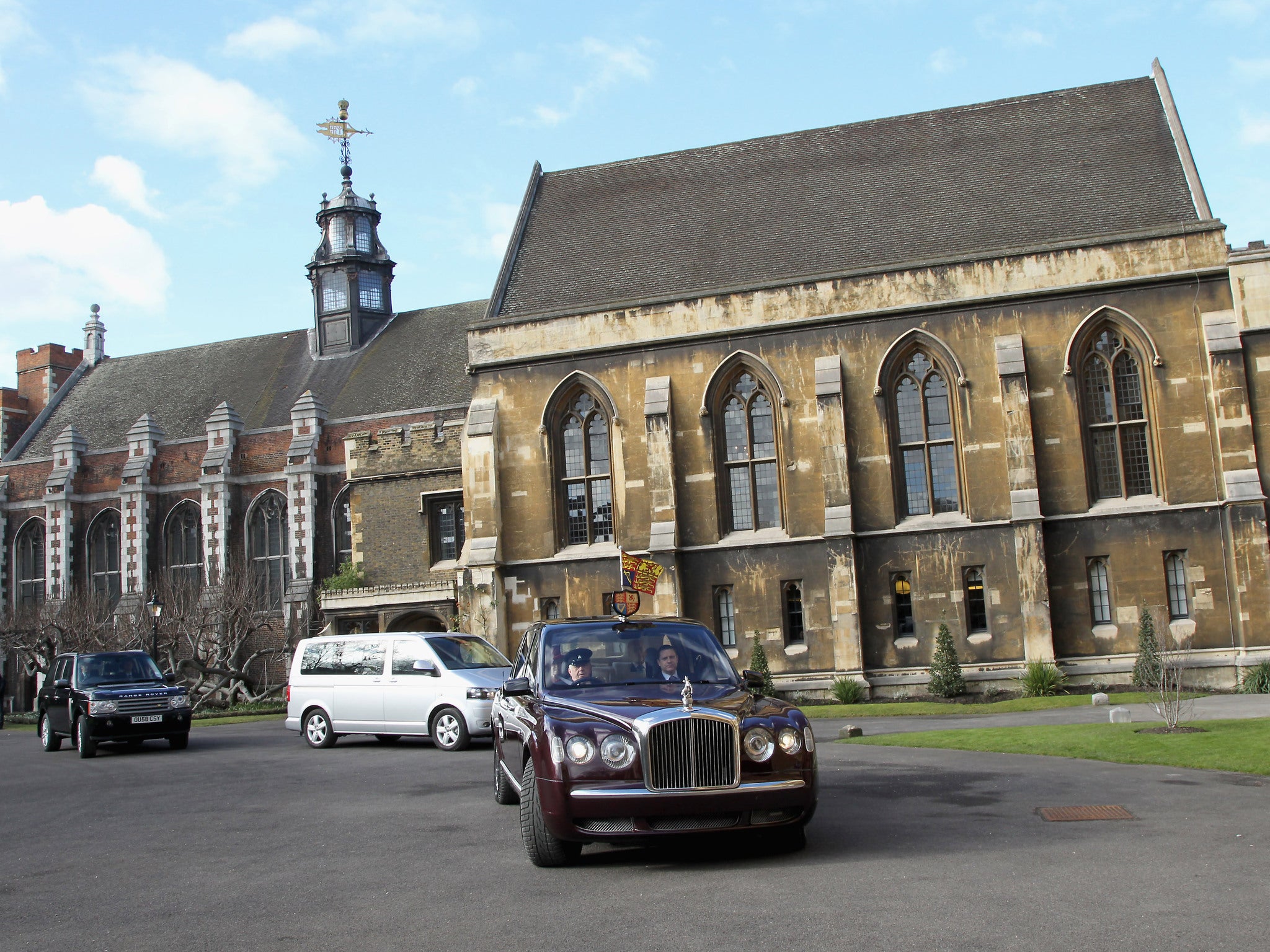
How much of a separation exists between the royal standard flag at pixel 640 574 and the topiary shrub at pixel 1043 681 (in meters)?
8.08

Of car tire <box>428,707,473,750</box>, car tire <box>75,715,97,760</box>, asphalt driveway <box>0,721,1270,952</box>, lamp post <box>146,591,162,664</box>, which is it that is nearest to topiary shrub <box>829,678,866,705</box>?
car tire <box>428,707,473,750</box>

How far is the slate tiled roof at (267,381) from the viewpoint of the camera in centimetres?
4400

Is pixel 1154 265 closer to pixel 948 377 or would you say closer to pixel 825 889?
pixel 948 377

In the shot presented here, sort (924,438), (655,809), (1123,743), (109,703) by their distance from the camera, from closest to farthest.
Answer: (655,809), (1123,743), (109,703), (924,438)

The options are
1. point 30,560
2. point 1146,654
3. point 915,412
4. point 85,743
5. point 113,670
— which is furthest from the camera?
point 30,560

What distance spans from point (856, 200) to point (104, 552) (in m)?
32.8

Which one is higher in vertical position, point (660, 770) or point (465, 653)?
point (465, 653)

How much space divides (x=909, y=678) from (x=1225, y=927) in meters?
20.5

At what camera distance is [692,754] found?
323 inches

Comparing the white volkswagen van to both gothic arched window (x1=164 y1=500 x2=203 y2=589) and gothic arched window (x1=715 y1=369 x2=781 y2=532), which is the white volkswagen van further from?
gothic arched window (x1=164 y1=500 x2=203 y2=589)

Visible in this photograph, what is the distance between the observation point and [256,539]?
147ft

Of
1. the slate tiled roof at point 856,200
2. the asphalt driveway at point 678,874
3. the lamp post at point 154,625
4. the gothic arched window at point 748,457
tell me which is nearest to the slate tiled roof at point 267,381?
the lamp post at point 154,625

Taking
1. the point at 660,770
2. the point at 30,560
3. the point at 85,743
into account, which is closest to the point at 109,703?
the point at 85,743

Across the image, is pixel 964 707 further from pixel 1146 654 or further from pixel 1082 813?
pixel 1082 813
